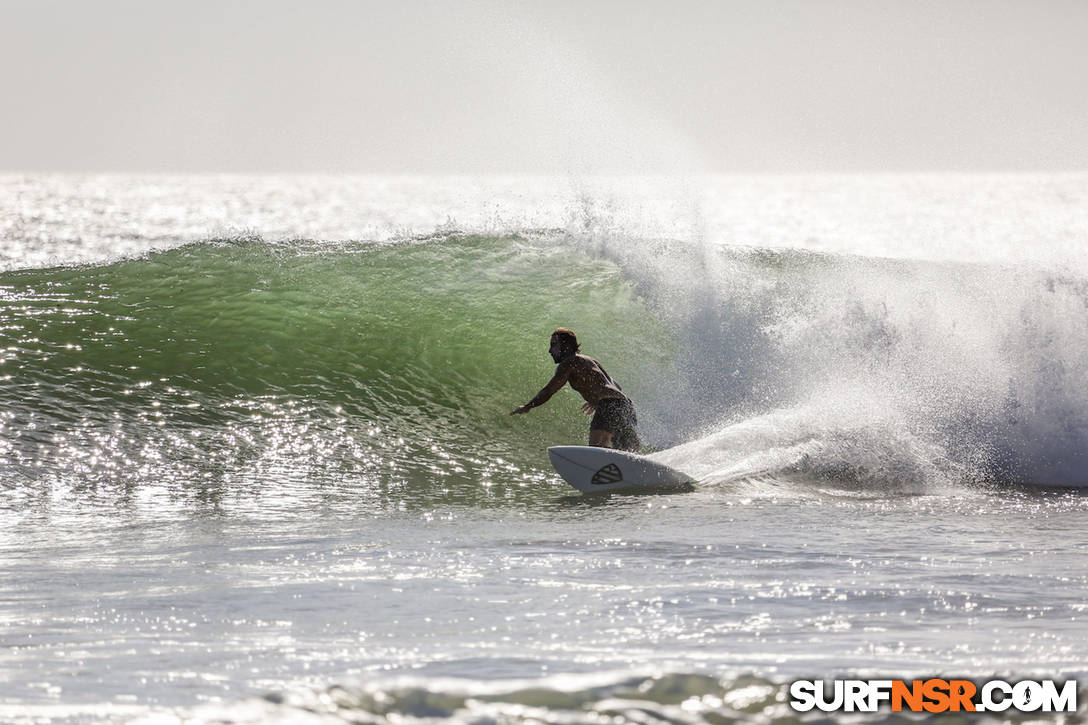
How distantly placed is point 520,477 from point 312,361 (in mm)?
3805

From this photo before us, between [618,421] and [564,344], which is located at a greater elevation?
[564,344]

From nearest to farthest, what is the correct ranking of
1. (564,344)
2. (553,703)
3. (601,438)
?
(553,703) → (601,438) → (564,344)

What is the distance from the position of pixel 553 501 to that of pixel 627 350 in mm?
4858

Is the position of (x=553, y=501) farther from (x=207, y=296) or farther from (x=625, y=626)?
(x=207, y=296)

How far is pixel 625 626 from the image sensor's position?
15.0ft

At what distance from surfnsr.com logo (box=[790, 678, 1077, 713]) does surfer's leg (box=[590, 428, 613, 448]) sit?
19.0 feet

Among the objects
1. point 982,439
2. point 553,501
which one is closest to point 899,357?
point 982,439

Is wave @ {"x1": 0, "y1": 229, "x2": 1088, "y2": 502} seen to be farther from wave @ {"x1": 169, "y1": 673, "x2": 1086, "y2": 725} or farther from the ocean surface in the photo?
wave @ {"x1": 169, "y1": 673, "x2": 1086, "y2": 725}

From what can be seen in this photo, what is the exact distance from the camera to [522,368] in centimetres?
1291

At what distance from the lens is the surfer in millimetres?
9562

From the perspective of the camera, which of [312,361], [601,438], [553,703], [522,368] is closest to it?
[553,703]

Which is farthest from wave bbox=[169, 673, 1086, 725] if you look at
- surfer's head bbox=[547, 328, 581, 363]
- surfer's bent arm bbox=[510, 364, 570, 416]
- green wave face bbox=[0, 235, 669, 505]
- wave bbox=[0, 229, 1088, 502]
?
surfer's head bbox=[547, 328, 581, 363]

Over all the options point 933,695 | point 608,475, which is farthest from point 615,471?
point 933,695

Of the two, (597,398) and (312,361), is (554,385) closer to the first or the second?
(597,398)
